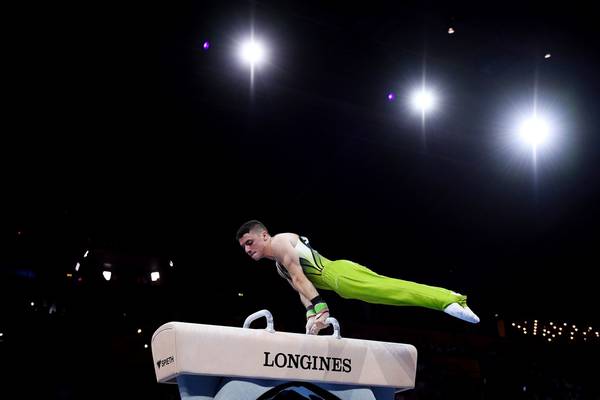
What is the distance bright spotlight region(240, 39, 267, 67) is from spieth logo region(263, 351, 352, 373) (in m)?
4.50

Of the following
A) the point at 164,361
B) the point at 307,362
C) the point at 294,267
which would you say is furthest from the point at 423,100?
the point at 164,361

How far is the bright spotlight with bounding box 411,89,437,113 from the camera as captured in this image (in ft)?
23.0

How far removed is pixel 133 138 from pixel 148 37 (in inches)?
66.8

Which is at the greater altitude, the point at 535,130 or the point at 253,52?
the point at 253,52

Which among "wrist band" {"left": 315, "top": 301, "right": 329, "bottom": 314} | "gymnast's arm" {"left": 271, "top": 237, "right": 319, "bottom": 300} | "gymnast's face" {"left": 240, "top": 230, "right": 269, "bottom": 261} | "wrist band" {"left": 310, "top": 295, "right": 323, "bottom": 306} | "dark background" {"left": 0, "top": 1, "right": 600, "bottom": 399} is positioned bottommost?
"wrist band" {"left": 315, "top": 301, "right": 329, "bottom": 314}

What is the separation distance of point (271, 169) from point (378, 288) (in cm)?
510

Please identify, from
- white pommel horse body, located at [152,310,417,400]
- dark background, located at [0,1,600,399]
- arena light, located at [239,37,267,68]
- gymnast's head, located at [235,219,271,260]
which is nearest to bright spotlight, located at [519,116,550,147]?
dark background, located at [0,1,600,399]

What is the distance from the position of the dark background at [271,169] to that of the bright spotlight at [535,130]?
0.18 metres

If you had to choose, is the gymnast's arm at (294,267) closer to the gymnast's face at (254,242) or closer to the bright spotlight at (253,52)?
the gymnast's face at (254,242)

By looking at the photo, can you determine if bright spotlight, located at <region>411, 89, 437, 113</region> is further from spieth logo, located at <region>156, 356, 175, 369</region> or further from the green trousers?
spieth logo, located at <region>156, 356, 175, 369</region>

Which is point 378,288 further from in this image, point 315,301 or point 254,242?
point 254,242

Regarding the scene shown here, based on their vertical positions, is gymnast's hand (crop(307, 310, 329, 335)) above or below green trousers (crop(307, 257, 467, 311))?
below

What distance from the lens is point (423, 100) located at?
7074mm

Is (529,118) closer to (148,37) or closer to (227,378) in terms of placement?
(148,37)
